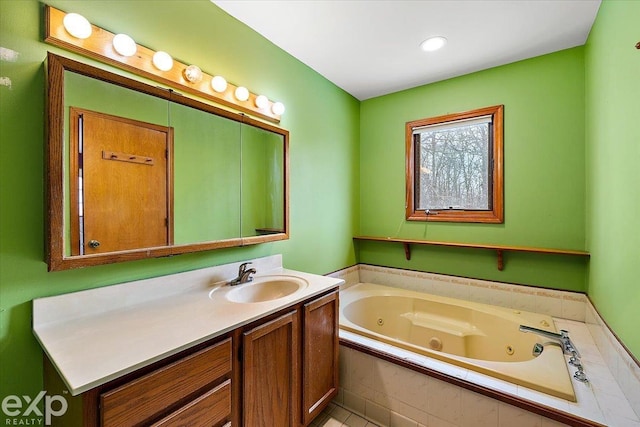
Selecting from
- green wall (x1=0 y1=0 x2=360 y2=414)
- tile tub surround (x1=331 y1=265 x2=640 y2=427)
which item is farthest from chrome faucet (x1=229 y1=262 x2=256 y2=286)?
tile tub surround (x1=331 y1=265 x2=640 y2=427)

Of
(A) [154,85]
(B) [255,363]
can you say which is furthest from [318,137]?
(B) [255,363]

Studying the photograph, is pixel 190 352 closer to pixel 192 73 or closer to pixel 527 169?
pixel 192 73

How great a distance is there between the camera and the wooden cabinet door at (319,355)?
56.7 inches

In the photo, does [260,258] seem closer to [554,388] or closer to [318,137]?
[318,137]

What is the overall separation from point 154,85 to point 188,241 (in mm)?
789

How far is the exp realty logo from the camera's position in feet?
3.18

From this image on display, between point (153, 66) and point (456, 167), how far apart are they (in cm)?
236

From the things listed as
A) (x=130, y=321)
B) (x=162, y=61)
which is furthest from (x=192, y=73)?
(x=130, y=321)

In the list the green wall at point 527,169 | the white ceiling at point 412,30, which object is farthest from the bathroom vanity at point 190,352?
the white ceiling at point 412,30

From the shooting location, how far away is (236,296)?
1501 mm

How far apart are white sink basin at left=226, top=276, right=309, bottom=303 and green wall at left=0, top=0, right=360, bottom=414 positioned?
0.73 feet

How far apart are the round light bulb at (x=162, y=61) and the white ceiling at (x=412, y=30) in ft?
1.76

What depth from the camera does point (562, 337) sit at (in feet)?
5.55

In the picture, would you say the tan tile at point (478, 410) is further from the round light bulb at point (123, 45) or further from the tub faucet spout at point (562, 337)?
the round light bulb at point (123, 45)
